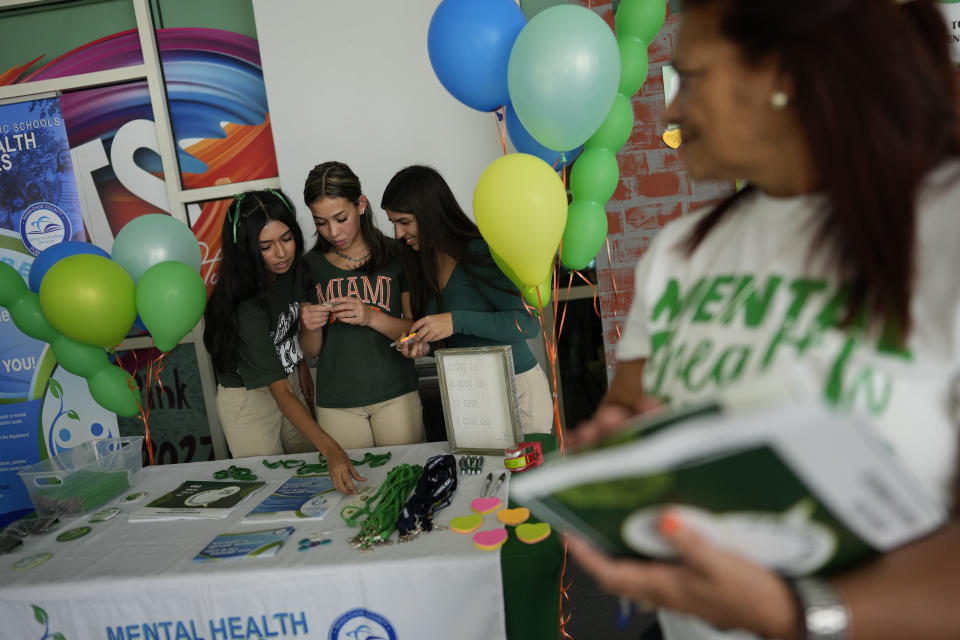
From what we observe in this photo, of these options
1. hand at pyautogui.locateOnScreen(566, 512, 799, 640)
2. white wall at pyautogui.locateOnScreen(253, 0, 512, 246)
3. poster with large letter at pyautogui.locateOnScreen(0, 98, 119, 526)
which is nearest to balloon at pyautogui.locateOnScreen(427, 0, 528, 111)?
white wall at pyautogui.locateOnScreen(253, 0, 512, 246)

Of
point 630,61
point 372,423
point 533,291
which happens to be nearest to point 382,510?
point 533,291

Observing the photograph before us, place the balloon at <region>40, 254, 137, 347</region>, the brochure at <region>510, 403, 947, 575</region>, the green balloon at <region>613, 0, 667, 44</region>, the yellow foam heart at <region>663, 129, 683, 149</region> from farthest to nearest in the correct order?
the yellow foam heart at <region>663, 129, 683, 149</region>
the green balloon at <region>613, 0, 667, 44</region>
the balloon at <region>40, 254, 137, 347</region>
the brochure at <region>510, 403, 947, 575</region>

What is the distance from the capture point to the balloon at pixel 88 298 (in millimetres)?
1807

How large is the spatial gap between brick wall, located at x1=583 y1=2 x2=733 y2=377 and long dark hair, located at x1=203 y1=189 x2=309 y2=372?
1.37m

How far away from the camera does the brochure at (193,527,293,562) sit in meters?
1.27

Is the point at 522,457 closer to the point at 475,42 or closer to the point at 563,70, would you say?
the point at 563,70

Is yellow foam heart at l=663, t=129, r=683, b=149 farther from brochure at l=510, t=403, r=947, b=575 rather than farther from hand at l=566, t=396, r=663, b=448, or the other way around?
brochure at l=510, t=403, r=947, b=575

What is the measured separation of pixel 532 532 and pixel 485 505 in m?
0.16

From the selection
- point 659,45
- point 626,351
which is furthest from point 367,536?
point 659,45

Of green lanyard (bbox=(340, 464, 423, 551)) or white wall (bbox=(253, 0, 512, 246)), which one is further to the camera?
white wall (bbox=(253, 0, 512, 246))

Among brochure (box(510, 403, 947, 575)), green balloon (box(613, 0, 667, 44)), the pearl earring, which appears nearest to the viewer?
brochure (box(510, 403, 947, 575))

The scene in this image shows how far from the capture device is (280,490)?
1583 mm

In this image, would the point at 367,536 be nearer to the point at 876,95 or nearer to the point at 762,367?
the point at 762,367

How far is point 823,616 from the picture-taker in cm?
49
